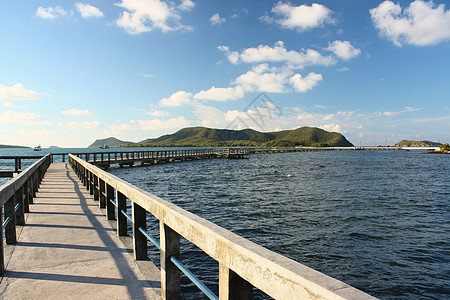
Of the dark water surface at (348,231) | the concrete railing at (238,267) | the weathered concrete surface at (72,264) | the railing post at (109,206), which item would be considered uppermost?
the concrete railing at (238,267)

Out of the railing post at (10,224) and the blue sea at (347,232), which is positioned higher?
the railing post at (10,224)

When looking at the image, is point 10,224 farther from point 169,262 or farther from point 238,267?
point 238,267

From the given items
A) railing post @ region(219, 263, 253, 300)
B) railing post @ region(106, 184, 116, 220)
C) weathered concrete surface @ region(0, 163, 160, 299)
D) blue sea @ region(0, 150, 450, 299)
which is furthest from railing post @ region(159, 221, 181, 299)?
blue sea @ region(0, 150, 450, 299)

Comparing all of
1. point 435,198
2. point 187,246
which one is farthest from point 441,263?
point 435,198

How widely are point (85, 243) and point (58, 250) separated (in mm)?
436

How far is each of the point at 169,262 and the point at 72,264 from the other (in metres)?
2.02

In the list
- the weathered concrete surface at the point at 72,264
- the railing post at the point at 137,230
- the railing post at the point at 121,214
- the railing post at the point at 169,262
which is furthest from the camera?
the railing post at the point at 121,214

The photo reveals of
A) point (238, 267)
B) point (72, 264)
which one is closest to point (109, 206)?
point (72, 264)

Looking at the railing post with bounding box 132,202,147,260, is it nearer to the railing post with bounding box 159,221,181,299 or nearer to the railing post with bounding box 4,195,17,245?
the railing post with bounding box 159,221,181,299

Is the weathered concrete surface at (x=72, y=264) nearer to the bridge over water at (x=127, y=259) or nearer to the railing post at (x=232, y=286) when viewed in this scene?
the bridge over water at (x=127, y=259)

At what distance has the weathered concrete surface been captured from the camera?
332 cm

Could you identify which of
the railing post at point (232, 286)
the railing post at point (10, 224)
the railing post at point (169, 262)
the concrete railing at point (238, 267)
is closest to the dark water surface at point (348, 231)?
the railing post at point (10, 224)

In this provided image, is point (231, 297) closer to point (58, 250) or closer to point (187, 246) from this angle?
point (58, 250)

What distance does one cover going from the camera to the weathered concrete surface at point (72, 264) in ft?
10.9
